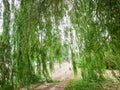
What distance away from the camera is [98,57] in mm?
3451

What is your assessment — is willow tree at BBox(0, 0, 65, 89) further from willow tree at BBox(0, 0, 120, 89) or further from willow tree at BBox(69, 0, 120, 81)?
willow tree at BBox(69, 0, 120, 81)

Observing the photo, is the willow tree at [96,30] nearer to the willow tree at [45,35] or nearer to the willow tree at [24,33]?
the willow tree at [45,35]

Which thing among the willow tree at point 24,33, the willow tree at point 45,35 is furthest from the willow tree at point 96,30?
the willow tree at point 24,33

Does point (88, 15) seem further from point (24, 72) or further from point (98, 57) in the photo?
point (24, 72)

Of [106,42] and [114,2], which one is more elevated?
[114,2]

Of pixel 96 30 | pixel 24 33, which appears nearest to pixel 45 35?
pixel 24 33

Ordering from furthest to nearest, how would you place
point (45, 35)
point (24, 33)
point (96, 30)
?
point (45, 35), point (24, 33), point (96, 30)

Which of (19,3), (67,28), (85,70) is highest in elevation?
(19,3)

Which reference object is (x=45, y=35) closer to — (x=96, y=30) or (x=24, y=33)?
(x=24, y=33)

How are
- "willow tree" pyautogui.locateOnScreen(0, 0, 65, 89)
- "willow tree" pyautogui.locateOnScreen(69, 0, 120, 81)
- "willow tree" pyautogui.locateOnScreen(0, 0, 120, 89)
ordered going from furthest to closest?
"willow tree" pyautogui.locateOnScreen(0, 0, 65, 89), "willow tree" pyautogui.locateOnScreen(0, 0, 120, 89), "willow tree" pyautogui.locateOnScreen(69, 0, 120, 81)

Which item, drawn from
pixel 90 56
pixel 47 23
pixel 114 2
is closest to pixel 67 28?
pixel 47 23

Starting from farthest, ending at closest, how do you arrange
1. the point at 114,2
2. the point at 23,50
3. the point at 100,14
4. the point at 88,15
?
1. the point at 23,50
2. the point at 88,15
3. the point at 100,14
4. the point at 114,2

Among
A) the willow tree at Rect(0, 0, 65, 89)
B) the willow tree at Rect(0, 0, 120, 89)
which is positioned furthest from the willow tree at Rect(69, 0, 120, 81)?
the willow tree at Rect(0, 0, 65, 89)

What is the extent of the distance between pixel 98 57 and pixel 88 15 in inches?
24.9
